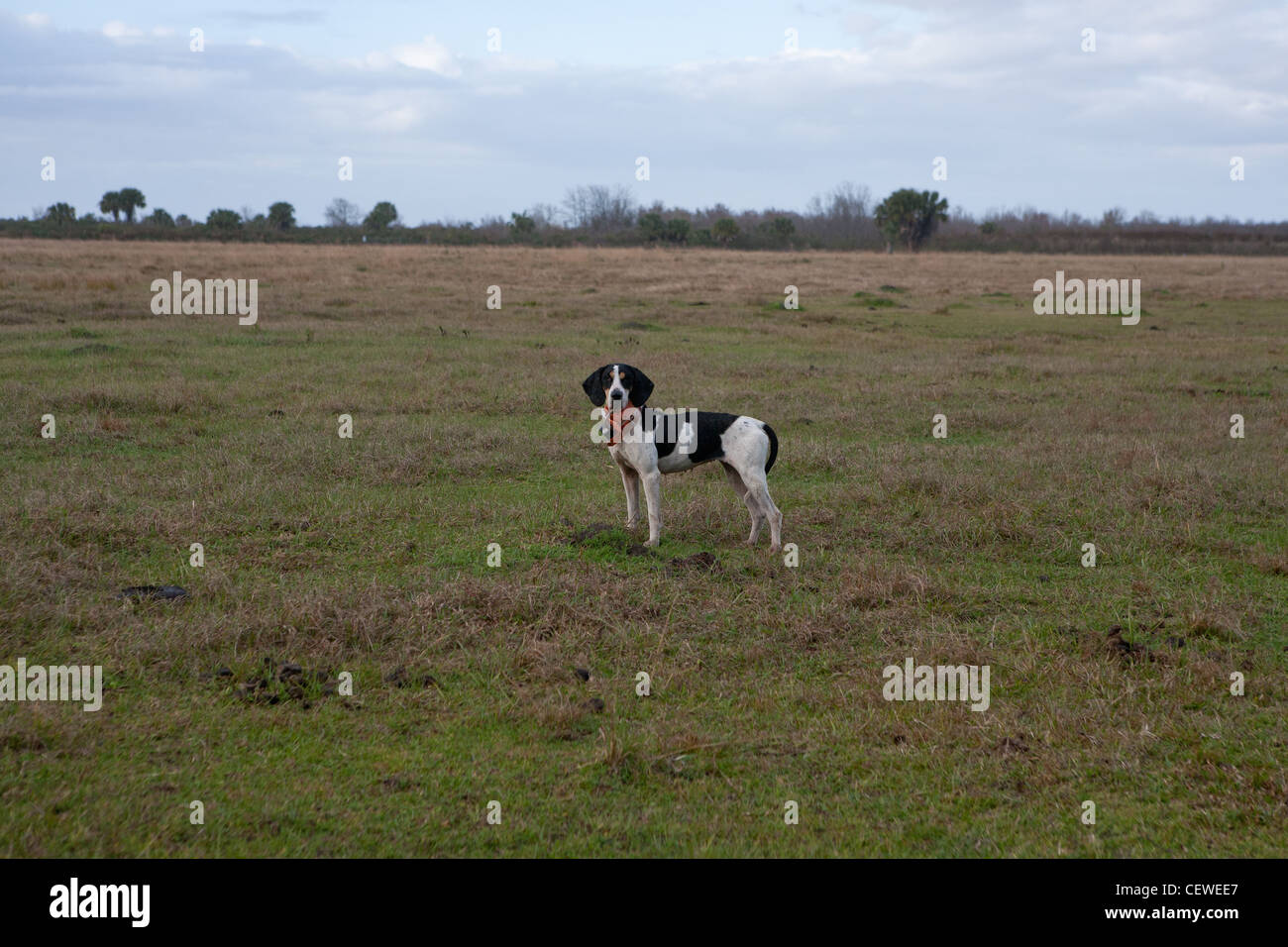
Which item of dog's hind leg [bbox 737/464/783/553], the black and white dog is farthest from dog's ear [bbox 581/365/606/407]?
dog's hind leg [bbox 737/464/783/553]

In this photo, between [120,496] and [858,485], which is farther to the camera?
[858,485]

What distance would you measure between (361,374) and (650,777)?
11571 mm

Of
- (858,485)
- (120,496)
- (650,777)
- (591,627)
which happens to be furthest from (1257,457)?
(120,496)

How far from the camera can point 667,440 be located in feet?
25.5

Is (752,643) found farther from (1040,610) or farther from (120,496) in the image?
(120,496)

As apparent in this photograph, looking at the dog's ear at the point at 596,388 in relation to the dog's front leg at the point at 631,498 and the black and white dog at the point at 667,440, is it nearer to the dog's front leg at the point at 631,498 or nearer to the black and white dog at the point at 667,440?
the black and white dog at the point at 667,440

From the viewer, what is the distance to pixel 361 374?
15086 mm

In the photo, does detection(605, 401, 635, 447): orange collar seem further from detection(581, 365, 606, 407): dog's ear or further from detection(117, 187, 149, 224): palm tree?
detection(117, 187, 149, 224): palm tree

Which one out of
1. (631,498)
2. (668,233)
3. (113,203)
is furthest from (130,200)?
(631,498)

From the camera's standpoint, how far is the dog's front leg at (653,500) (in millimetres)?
7727

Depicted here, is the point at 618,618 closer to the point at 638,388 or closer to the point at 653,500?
the point at 653,500

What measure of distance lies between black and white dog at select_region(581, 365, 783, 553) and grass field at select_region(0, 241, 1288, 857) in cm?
45

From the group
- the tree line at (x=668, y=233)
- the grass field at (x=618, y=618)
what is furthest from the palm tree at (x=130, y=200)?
the grass field at (x=618, y=618)

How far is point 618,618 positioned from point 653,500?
1.57m
